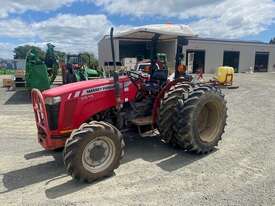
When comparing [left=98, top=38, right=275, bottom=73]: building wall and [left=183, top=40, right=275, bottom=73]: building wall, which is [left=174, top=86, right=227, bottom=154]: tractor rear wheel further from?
[left=183, top=40, right=275, bottom=73]: building wall

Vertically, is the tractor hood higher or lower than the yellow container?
higher

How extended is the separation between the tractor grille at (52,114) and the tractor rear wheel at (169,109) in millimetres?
1901

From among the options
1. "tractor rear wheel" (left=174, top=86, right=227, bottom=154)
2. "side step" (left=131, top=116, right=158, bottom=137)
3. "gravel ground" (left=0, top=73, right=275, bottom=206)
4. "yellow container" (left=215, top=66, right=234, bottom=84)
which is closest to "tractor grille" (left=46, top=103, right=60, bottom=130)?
"gravel ground" (left=0, top=73, right=275, bottom=206)

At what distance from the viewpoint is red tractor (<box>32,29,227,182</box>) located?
14.5ft

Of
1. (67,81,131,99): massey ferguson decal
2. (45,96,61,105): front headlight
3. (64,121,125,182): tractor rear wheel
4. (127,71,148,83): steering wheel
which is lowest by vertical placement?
(64,121,125,182): tractor rear wheel

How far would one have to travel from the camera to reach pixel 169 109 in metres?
5.51

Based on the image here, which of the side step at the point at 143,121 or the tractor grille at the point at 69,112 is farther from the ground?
the tractor grille at the point at 69,112

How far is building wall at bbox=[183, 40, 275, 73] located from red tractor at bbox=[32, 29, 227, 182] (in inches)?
1372

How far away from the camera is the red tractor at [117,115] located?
441 cm

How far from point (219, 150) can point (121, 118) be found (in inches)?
78.0

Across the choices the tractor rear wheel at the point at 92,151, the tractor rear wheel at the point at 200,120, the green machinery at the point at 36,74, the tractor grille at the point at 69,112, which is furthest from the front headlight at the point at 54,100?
the green machinery at the point at 36,74

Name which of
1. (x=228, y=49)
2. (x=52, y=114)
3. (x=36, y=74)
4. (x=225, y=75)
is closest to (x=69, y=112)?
(x=52, y=114)

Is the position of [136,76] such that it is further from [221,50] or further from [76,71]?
[221,50]

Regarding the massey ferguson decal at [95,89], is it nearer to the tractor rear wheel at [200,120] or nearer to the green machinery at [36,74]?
the tractor rear wheel at [200,120]
